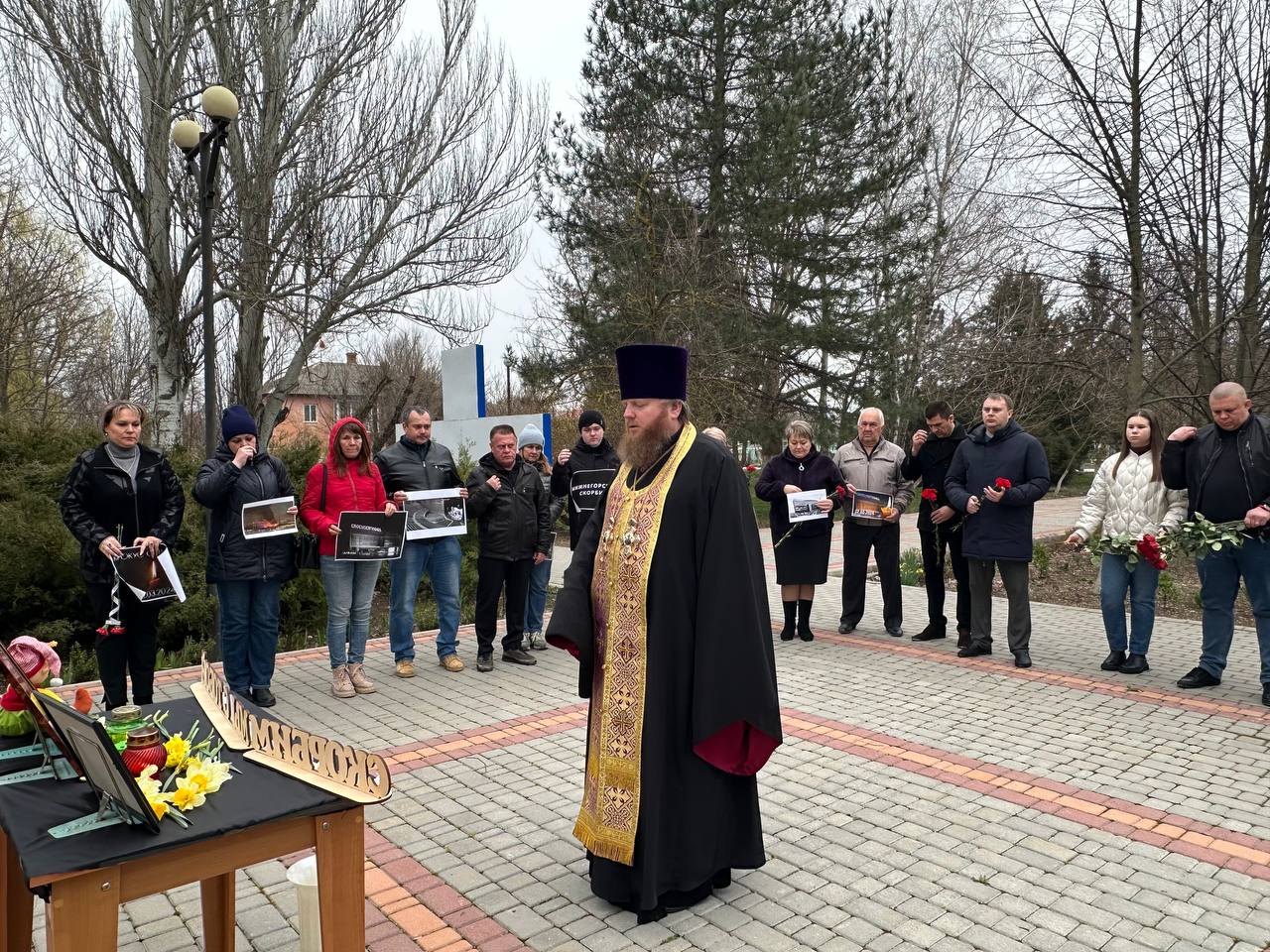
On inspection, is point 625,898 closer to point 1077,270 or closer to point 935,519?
point 935,519

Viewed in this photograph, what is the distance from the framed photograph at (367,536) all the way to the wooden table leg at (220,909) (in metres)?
3.62

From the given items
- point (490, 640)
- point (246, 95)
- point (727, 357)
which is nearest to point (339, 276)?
point (246, 95)

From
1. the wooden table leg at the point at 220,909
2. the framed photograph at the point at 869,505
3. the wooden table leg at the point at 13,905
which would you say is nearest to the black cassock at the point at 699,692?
the wooden table leg at the point at 220,909

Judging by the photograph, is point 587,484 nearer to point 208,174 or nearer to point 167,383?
point 208,174

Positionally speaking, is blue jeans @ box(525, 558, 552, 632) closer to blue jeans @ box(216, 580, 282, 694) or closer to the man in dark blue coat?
blue jeans @ box(216, 580, 282, 694)

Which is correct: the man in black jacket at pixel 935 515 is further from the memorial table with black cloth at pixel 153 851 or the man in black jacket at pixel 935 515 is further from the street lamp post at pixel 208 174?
the street lamp post at pixel 208 174

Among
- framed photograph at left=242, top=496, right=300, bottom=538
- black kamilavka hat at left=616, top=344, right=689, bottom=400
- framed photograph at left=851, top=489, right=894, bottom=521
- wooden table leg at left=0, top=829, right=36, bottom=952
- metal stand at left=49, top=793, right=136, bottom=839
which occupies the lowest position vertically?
wooden table leg at left=0, top=829, right=36, bottom=952

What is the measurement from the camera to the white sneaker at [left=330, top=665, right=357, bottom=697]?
691 cm

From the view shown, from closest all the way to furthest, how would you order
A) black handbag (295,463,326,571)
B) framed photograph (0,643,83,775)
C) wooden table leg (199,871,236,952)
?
framed photograph (0,643,83,775)
wooden table leg (199,871,236,952)
black handbag (295,463,326,571)

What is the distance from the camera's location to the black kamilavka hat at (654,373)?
146 inches

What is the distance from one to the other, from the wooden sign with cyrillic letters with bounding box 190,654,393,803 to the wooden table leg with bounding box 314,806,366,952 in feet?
0.30

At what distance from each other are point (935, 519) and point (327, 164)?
42.4ft

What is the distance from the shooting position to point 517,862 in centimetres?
415

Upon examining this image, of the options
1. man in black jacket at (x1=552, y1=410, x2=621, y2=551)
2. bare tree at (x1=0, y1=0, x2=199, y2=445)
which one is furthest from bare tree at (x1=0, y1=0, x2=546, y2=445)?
man in black jacket at (x1=552, y1=410, x2=621, y2=551)
